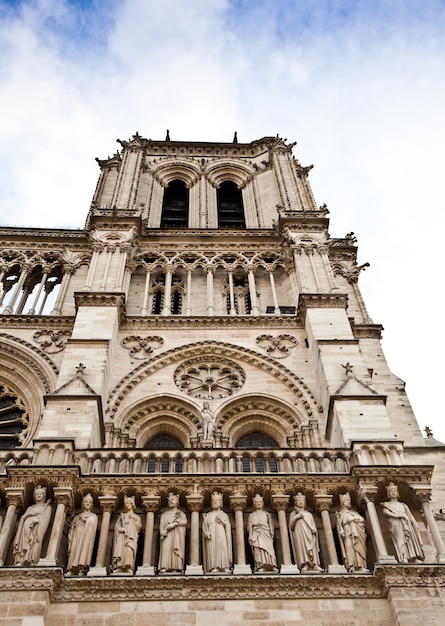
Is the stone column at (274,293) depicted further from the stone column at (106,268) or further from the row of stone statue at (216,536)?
the row of stone statue at (216,536)

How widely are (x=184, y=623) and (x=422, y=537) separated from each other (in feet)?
14.2

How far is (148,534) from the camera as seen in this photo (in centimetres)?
→ 1155

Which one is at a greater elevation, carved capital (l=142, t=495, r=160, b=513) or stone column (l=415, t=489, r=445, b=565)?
carved capital (l=142, t=495, r=160, b=513)

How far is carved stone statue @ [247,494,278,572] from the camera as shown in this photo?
36.2 ft

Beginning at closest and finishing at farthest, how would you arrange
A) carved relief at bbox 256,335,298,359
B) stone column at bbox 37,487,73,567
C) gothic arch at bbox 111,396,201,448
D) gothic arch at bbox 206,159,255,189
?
1. stone column at bbox 37,487,73,567
2. gothic arch at bbox 111,396,201,448
3. carved relief at bbox 256,335,298,359
4. gothic arch at bbox 206,159,255,189

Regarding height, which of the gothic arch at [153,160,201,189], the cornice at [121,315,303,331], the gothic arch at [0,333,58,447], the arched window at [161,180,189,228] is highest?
the gothic arch at [153,160,201,189]

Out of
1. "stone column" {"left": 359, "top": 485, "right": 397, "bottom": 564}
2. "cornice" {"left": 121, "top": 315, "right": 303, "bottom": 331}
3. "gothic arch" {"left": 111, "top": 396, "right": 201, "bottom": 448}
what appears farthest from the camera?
"cornice" {"left": 121, "top": 315, "right": 303, "bottom": 331}

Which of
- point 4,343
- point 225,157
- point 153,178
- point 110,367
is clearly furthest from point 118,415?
point 225,157

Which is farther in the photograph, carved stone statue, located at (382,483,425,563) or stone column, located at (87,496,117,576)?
carved stone statue, located at (382,483,425,563)

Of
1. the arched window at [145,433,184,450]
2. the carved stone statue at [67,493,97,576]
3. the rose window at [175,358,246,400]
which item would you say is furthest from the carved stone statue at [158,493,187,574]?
the rose window at [175,358,246,400]

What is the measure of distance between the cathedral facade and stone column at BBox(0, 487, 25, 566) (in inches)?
1.5

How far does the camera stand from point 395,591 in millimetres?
10484

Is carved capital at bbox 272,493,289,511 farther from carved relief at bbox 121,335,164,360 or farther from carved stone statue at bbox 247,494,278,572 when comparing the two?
carved relief at bbox 121,335,164,360

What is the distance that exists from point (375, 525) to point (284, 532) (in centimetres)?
150
